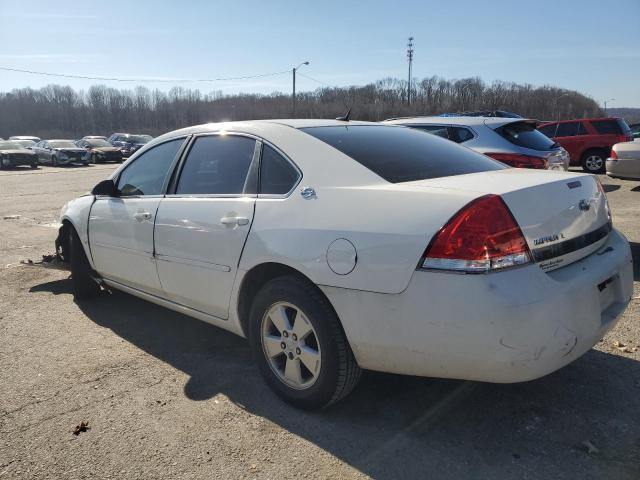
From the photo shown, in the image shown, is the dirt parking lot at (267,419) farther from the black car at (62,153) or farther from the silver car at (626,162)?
the black car at (62,153)

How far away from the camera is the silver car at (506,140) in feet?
25.5

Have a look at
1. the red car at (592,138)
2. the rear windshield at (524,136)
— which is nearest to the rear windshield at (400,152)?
the rear windshield at (524,136)

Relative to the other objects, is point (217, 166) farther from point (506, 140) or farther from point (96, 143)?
point (96, 143)

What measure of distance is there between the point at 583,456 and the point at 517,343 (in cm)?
70

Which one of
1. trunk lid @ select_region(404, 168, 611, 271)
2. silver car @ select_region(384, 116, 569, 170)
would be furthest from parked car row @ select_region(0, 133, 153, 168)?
trunk lid @ select_region(404, 168, 611, 271)

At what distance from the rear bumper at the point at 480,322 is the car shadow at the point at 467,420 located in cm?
14

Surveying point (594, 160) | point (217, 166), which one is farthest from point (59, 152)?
point (217, 166)

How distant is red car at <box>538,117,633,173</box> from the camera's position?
15.4 meters

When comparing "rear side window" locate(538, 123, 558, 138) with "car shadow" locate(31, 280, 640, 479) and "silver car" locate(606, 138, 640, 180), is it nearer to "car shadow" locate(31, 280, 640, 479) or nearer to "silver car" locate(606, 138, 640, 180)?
"silver car" locate(606, 138, 640, 180)

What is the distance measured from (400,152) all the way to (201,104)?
358 feet

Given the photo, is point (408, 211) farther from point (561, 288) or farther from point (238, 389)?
point (238, 389)

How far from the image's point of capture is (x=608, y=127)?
50.9ft

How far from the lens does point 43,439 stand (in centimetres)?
271

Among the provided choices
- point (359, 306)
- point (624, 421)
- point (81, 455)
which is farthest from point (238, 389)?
point (624, 421)
